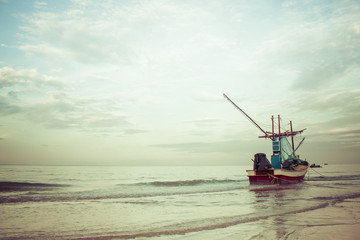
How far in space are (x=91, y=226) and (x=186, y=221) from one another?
15.9ft

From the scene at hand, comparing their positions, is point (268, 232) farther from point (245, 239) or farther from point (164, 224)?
point (164, 224)

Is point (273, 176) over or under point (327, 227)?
under

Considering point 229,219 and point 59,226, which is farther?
point 229,219

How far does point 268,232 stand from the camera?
9078 mm

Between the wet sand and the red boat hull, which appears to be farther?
the red boat hull

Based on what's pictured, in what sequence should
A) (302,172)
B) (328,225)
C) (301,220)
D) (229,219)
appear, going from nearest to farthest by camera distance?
(328,225)
(301,220)
(229,219)
(302,172)

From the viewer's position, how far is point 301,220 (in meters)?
11.4

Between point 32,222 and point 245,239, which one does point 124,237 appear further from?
point 32,222

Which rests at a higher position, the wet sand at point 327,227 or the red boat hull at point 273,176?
the wet sand at point 327,227

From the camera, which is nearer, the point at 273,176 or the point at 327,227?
the point at 327,227

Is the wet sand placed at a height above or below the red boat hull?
above

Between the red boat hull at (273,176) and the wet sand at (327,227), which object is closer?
the wet sand at (327,227)

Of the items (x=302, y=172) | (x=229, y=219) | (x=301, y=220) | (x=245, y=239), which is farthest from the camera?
(x=302, y=172)

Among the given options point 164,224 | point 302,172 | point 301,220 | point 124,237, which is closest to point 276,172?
point 302,172
